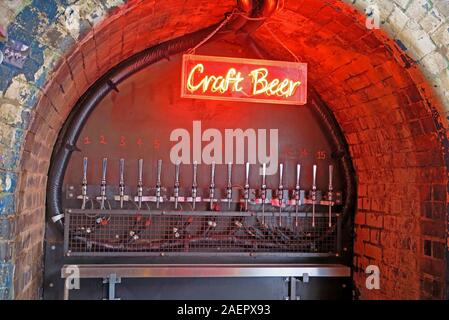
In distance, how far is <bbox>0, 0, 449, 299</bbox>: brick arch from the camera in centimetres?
281

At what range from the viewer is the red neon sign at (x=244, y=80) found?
3266mm

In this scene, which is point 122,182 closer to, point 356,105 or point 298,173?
point 298,173

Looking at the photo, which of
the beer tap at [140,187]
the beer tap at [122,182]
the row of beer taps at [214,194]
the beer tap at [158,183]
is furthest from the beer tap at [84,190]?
the beer tap at [158,183]

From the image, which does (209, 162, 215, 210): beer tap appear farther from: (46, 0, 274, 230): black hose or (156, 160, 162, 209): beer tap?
(46, 0, 274, 230): black hose

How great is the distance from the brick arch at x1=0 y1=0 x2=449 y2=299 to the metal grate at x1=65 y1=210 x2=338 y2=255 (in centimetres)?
34

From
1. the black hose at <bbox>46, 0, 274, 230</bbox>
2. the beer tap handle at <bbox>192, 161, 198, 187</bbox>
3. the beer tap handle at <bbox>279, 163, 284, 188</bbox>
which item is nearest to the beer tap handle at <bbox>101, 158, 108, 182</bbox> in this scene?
the black hose at <bbox>46, 0, 274, 230</bbox>

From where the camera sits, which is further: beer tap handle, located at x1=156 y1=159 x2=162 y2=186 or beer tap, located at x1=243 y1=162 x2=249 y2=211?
beer tap, located at x1=243 y1=162 x2=249 y2=211

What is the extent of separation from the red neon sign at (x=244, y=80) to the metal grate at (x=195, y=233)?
1209 millimetres

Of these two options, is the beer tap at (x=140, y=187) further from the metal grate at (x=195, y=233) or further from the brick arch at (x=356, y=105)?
the brick arch at (x=356, y=105)

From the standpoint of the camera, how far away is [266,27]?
3891 mm

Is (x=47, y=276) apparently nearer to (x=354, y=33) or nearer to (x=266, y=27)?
(x=266, y=27)

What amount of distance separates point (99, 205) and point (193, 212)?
2.69 ft
